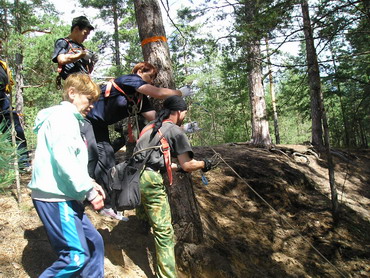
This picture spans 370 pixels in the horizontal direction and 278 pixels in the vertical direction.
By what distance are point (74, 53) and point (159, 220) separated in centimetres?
211

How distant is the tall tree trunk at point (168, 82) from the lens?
3.70 meters

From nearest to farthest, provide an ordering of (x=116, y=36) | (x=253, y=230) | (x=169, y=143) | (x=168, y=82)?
(x=169, y=143)
(x=168, y=82)
(x=253, y=230)
(x=116, y=36)

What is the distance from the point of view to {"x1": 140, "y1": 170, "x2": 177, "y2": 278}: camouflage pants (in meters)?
3.03

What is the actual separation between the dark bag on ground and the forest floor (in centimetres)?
85

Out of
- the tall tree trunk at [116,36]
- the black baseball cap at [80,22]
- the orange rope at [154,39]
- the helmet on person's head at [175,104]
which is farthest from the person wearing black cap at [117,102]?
the tall tree trunk at [116,36]

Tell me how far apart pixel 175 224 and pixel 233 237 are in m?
1.60

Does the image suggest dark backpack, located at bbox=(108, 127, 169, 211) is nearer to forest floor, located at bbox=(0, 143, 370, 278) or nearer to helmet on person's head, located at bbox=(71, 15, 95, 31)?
forest floor, located at bbox=(0, 143, 370, 278)

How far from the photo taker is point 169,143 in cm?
304

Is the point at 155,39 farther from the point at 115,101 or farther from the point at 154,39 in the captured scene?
the point at 115,101

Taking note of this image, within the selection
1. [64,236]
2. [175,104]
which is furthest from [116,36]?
Answer: [64,236]

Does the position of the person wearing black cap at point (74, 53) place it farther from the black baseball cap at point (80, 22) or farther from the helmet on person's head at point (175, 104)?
the helmet on person's head at point (175, 104)

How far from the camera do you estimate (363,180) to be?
10.4m

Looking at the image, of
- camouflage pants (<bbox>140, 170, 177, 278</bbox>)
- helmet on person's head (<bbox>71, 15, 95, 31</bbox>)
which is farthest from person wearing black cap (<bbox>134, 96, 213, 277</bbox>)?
helmet on person's head (<bbox>71, 15, 95, 31</bbox>)

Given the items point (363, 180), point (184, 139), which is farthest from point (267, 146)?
point (184, 139)
